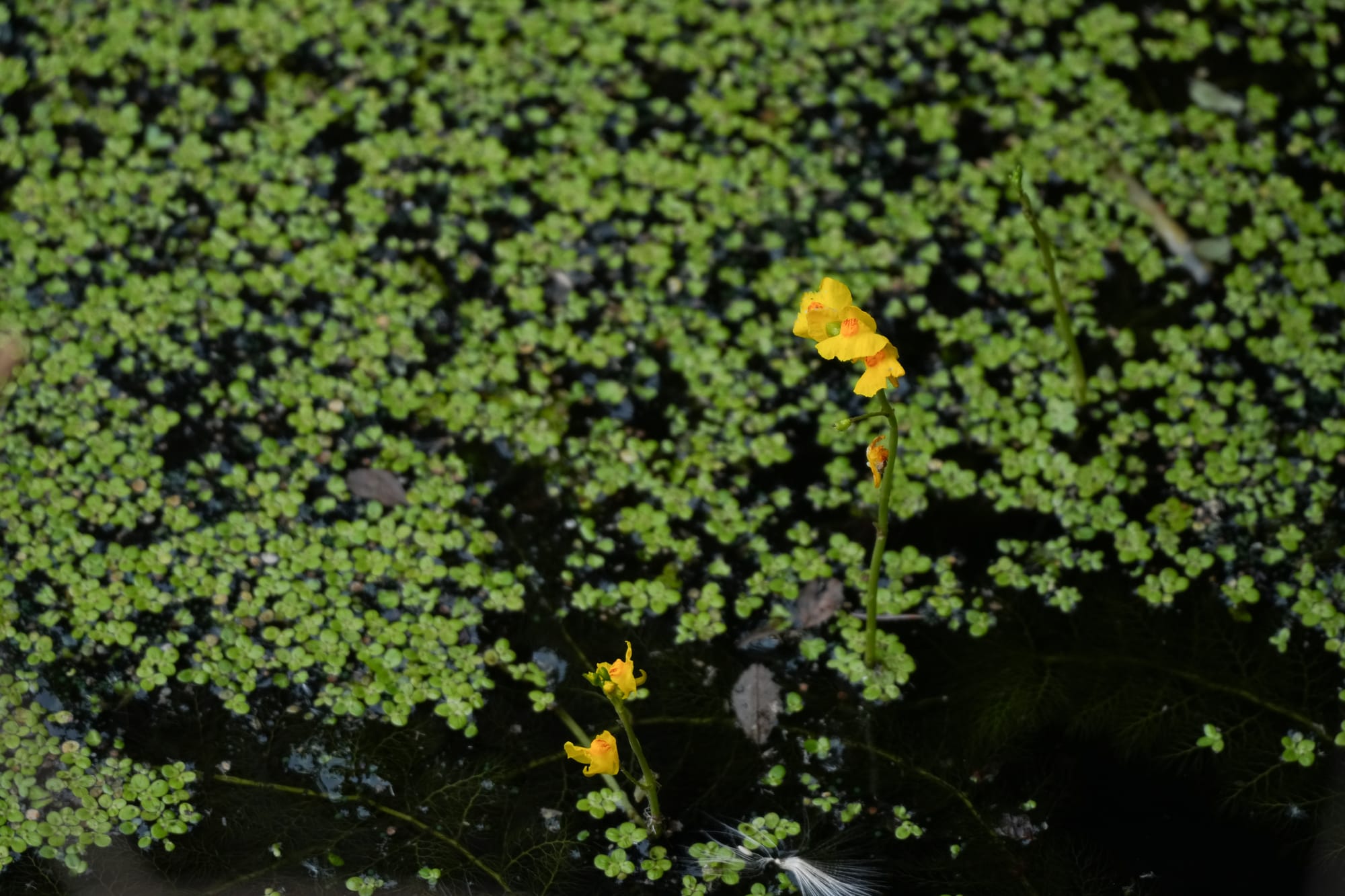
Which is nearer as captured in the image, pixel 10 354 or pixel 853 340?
pixel 853 340

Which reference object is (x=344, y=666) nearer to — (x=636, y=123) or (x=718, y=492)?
(x=718, y=492)

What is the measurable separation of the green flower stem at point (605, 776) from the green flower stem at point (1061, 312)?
122 centimetres

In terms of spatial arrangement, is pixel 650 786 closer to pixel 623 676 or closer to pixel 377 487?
pixel 623 676

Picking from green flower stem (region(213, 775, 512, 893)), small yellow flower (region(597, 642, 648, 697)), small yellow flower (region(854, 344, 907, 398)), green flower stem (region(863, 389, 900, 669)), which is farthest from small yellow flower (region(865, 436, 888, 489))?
green flower stem (region(213, 775, 512, 893))

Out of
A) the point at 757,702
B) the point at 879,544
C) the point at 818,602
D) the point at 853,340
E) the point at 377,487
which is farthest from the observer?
the point at 377,487

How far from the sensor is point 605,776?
231cm

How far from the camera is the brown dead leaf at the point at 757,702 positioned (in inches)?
95.3

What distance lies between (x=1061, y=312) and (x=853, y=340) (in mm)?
899

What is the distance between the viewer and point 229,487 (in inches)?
105

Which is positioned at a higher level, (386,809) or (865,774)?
(386,809)

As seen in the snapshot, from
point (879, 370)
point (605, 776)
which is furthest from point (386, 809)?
point (879, 370)

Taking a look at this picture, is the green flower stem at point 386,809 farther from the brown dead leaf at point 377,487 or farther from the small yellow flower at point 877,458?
the small yellow flower at point 877,458

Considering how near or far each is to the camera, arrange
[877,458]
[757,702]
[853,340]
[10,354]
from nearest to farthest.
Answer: [853,340], [877,458], [757,702], [10,354]

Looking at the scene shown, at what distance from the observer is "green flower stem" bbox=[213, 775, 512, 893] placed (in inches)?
88.1
